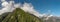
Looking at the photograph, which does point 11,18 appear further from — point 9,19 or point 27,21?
point 27,21

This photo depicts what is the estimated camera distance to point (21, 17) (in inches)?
5945

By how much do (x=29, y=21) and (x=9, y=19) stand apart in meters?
17.4

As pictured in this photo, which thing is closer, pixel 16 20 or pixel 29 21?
pixel 16 20

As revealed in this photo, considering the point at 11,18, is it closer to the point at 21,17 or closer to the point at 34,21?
the point at 21,17

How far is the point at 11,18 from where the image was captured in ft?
494

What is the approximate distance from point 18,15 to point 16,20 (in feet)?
28.6

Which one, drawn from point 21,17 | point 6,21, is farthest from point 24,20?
point 6,21

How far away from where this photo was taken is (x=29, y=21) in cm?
15475

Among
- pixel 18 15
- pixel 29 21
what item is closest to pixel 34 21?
pixel 29 21

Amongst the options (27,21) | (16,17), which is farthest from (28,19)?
(16,17)

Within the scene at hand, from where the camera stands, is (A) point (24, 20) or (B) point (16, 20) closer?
(B) point (16, 20)

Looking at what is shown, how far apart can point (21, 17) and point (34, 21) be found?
11696 mm

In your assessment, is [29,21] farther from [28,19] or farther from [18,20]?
[18,20]

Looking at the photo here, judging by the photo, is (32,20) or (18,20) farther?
(32,20)
